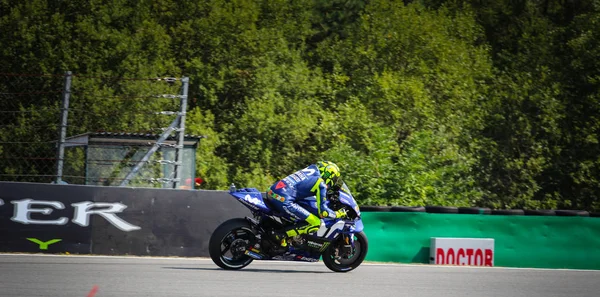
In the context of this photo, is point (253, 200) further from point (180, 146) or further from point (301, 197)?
point (180, 146)

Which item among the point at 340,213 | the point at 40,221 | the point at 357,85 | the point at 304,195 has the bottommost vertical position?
the point at 40,221

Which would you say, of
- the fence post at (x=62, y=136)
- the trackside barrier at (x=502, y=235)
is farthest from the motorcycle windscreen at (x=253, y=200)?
the fence post at (x=62, y=136)

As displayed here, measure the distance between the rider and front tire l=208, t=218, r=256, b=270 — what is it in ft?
1.51

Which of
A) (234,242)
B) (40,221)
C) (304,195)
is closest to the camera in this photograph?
(234,242)

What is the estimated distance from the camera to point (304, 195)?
42.1 ft

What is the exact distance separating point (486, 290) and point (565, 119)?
25585mm

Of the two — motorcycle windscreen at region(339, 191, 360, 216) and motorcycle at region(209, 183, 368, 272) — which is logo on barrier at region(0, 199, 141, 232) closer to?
motorcycle at region(209, 183, 368, 272)

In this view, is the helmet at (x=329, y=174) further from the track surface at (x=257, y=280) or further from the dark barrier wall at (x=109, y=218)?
the dark barrier wall at (x=109, y=218)

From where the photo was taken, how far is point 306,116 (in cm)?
3158

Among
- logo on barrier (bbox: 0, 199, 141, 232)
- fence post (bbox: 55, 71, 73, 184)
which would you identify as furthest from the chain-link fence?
logo on barrier (bbox: 0, 199, 141, 232)

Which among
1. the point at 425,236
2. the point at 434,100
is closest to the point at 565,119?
the point at 434,100

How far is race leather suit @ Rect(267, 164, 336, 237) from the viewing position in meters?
12.7

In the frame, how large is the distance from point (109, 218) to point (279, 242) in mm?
3509

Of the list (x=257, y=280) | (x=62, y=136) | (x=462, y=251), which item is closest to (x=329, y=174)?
(x=257, y=280)
